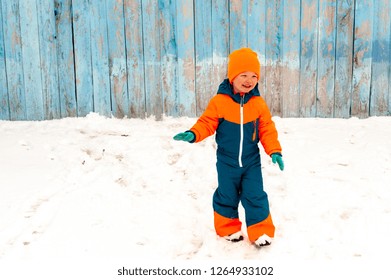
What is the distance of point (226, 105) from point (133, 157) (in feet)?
5.17

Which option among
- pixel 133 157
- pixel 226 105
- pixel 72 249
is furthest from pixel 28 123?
pixel 226 105

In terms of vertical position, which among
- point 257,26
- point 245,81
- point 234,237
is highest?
point 257,26

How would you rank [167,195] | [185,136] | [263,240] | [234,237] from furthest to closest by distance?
[167,195] < [234,237] < [263,240] < [185,136]

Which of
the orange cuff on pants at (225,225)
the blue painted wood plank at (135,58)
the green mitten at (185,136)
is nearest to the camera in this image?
the green mitten at (185,136)

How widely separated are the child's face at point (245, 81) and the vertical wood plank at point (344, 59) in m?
2.32

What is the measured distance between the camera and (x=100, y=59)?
4992 millimetres

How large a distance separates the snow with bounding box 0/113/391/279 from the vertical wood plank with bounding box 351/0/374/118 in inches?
6.3

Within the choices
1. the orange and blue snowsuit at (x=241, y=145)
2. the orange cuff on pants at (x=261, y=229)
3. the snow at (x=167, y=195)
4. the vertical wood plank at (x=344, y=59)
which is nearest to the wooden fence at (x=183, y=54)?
the vertical wood plank at (x=344, y=59)

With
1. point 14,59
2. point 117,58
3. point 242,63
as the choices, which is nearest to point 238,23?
point 117,58

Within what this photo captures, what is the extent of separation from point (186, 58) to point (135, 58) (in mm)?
463

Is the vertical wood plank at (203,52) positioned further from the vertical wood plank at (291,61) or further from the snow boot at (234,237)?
the snow boot at (234,237)

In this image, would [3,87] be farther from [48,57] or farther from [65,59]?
[65,59]

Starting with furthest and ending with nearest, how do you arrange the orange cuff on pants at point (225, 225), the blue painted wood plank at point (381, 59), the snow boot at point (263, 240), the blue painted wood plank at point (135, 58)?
the blue painted wood plank at point (135, 58) → the blue painted wood plank at point (381, 59) → the orange cuff on pants at point (225, 225) → the snow boot at point (263, 240)

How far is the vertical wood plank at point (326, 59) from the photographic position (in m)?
4.84
